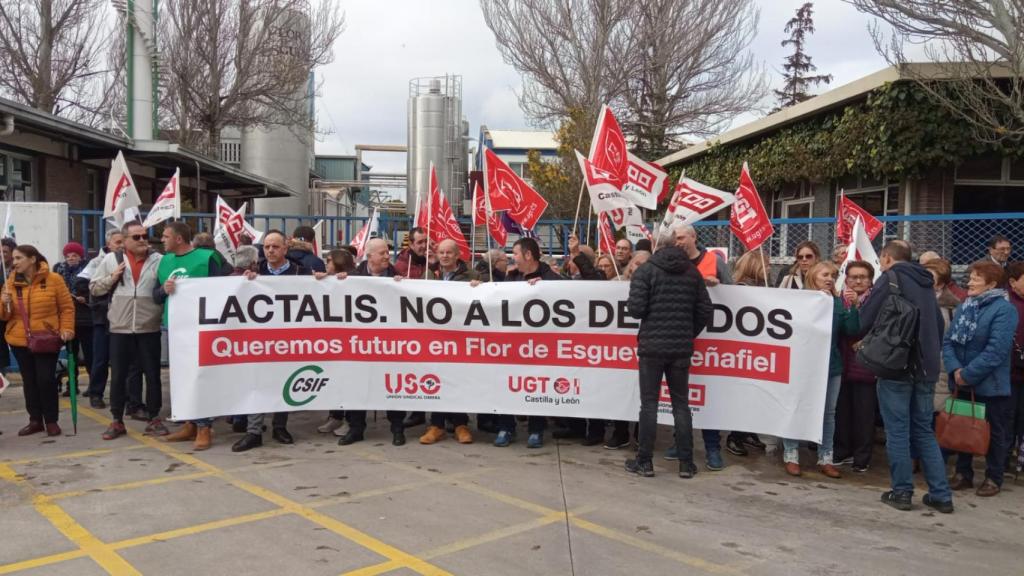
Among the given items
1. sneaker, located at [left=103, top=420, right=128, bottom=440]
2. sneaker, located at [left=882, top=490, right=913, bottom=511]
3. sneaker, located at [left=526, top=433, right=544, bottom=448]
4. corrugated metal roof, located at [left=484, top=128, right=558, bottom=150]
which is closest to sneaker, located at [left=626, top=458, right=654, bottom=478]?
sneaker, located at [left=526, top=433, right=544, bottom=448]

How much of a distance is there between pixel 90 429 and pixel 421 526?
4324 mm

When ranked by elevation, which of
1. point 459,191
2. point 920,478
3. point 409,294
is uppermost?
point 459,191

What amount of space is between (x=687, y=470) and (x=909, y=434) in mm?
1630

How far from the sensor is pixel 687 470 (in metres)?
6.46

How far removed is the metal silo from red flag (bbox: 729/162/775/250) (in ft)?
112

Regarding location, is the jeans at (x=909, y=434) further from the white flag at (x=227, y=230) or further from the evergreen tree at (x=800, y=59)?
the evergreen tree at (x=800, y=59)

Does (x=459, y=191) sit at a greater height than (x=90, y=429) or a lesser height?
greater

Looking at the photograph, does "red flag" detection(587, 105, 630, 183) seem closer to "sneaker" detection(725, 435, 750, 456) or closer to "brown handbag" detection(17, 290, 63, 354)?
"sneaker" detection(725, 435, 750, 456)

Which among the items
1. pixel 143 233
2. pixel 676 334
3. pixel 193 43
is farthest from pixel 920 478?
pixel 193 43

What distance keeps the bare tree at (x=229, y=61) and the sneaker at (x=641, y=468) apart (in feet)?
80.4

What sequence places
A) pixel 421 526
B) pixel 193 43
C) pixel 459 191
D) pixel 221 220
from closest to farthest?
pixel 421 526 → pixel 221 220 → pixel 193 43 → pixel 459 191

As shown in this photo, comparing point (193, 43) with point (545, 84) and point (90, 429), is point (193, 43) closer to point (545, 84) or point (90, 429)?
point (545, 84)

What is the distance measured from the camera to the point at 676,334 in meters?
6.29

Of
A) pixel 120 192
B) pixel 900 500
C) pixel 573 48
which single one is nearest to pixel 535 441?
pixel 900 500
